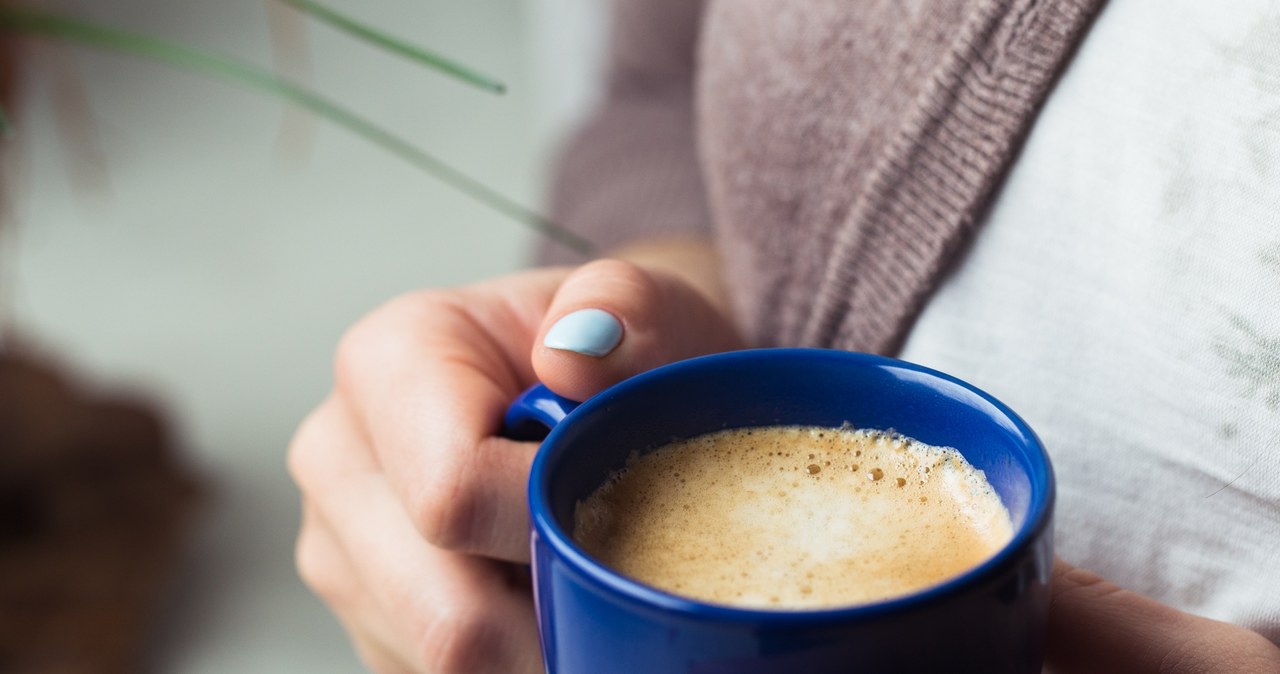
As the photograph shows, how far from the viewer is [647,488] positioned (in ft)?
1.46

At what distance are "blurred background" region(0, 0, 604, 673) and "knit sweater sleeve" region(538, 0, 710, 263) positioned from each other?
0.11 metres

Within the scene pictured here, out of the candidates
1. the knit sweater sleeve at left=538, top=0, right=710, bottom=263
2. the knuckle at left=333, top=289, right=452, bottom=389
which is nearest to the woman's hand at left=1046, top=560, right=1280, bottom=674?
the knuckle at left=333, top=289, right=452, bottom=389

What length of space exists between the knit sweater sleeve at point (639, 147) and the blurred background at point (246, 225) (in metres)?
0.11

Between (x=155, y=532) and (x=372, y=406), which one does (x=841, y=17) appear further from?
(x=155, y=532)

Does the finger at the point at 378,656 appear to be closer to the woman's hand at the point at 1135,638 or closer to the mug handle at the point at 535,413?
the mug handle at the point at 535,413

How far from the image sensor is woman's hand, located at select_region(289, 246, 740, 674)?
0.50m

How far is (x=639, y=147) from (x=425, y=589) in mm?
557

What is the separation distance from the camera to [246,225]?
2.07 metres

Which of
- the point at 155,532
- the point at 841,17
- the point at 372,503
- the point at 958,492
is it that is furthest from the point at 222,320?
the point at 958,492

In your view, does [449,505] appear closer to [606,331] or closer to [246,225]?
[606,331]

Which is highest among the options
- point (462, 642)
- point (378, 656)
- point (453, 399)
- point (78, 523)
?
point (453, 399)

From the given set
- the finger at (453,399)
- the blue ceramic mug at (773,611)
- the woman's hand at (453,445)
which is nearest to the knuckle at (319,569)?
the woman's hand at (453,445)

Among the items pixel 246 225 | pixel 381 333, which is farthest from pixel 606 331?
pixel 246 225

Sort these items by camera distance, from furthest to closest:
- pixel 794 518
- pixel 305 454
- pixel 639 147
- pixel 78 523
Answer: pixel 78 523, pixel 639 147, pixel 305 454, pixel 794 518
